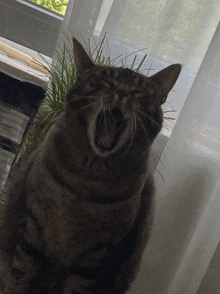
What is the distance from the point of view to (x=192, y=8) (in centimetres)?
111

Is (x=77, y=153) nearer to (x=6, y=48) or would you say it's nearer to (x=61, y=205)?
(x=61, y=205)

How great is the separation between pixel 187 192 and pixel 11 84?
27.4 inches

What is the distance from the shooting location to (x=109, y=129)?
0.61 meters

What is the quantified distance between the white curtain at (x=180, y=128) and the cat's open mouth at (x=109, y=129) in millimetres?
477

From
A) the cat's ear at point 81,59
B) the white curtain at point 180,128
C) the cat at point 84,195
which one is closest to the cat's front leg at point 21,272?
the cat at point 84,195

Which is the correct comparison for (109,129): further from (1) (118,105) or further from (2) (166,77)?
(2) (166,77)

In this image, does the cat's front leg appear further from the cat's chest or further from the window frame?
the window frame

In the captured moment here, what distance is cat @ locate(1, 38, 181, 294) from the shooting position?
2.15ft

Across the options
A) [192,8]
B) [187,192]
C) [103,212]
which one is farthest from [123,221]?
[192,8]

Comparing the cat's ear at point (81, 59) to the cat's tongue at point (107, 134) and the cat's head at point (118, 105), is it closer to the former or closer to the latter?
the cat's head at point (118, 105)

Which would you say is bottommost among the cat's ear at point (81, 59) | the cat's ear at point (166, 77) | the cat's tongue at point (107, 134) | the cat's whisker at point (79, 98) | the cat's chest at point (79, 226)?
Answer: the cat's chest at point (79, 226)

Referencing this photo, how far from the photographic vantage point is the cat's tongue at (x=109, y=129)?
23.9 inches

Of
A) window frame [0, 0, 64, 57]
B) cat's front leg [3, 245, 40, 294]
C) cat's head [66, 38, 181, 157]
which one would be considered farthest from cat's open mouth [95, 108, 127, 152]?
window frame [0, 0, 64, 57]

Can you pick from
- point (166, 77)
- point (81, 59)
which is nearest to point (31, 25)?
point (81, 59)
